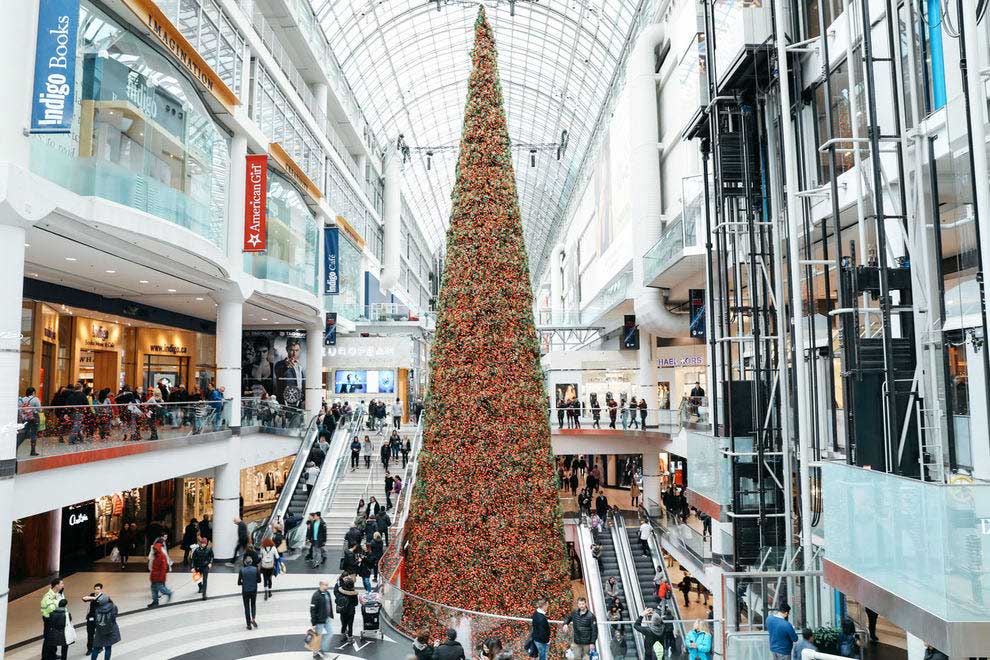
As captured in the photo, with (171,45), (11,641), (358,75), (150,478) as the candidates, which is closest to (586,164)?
(358,75)

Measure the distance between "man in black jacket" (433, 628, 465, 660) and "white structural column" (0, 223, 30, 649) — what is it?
21.4 ft

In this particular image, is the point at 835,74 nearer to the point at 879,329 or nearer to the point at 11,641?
the point at 879,329

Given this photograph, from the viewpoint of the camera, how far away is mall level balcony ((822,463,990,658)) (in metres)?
5.71

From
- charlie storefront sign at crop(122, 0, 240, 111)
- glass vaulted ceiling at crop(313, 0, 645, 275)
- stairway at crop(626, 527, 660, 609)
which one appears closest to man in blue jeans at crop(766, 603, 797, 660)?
stairway at crop(626, 527, 660, 609)

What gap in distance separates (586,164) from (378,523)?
111 feet

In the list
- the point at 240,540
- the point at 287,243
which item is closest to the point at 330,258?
the point at 287,243

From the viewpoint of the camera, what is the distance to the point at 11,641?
42.1 feet

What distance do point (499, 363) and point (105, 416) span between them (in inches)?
306

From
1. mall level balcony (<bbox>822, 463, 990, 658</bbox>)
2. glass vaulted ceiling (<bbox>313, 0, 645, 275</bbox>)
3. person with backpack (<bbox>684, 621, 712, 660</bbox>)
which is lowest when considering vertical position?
person with backpack (<bbox>684, 621, 712, 660</bbox>)

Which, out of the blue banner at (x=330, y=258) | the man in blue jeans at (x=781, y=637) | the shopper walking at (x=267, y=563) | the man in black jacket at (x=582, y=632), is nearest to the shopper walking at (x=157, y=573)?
the shopper walking at (x=267, y=563)

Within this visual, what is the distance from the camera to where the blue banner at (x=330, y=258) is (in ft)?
102

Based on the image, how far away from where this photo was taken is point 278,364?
3228 centimetres

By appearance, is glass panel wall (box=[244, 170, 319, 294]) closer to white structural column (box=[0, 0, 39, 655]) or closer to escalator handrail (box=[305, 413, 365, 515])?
escalator handrail (box=[305, 413, 365, 515])

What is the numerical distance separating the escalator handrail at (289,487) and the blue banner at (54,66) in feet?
37.1
